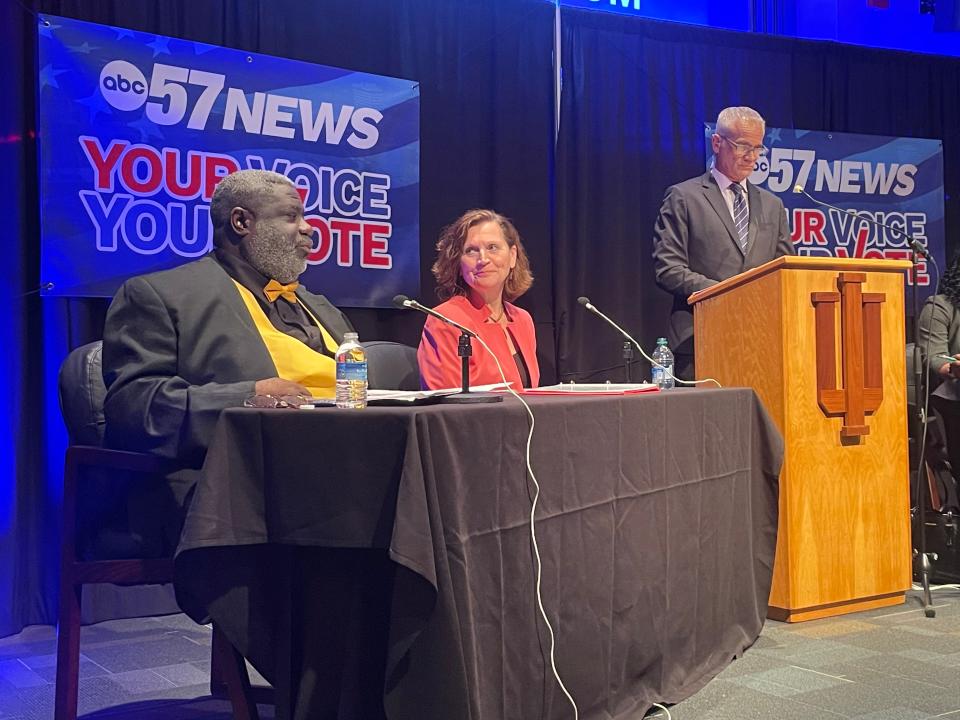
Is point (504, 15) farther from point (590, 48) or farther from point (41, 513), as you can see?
point (41, 513)

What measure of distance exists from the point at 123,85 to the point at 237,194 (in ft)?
Result: 5.14

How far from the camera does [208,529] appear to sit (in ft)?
6.66

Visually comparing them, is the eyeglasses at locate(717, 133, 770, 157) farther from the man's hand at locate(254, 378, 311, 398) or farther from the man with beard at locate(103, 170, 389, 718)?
the man's hand at locate(254, 378, 311, 398)

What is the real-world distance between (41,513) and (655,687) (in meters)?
2.55

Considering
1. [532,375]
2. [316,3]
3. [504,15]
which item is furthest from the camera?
[504,15]

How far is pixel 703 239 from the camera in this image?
4.70m

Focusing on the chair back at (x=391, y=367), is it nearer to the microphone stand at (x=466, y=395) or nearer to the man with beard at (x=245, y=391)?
the man with beard at (x=245, y=391)

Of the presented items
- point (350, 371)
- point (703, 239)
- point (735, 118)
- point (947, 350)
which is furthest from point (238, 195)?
point (947, 350)

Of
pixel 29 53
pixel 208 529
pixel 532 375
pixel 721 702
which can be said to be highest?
pixel 29 53

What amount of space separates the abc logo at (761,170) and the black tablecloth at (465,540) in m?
3.47

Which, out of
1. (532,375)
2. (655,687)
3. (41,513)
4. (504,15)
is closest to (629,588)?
(655,687)

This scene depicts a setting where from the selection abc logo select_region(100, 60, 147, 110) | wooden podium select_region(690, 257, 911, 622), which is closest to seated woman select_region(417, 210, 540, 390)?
wooden podium select_region(690, 257, 911, 622)

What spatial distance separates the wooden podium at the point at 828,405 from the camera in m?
3.72

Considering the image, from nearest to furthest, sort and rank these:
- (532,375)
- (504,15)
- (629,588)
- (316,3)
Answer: (629,588) → (532,375) → (316,3) → (504,15)
